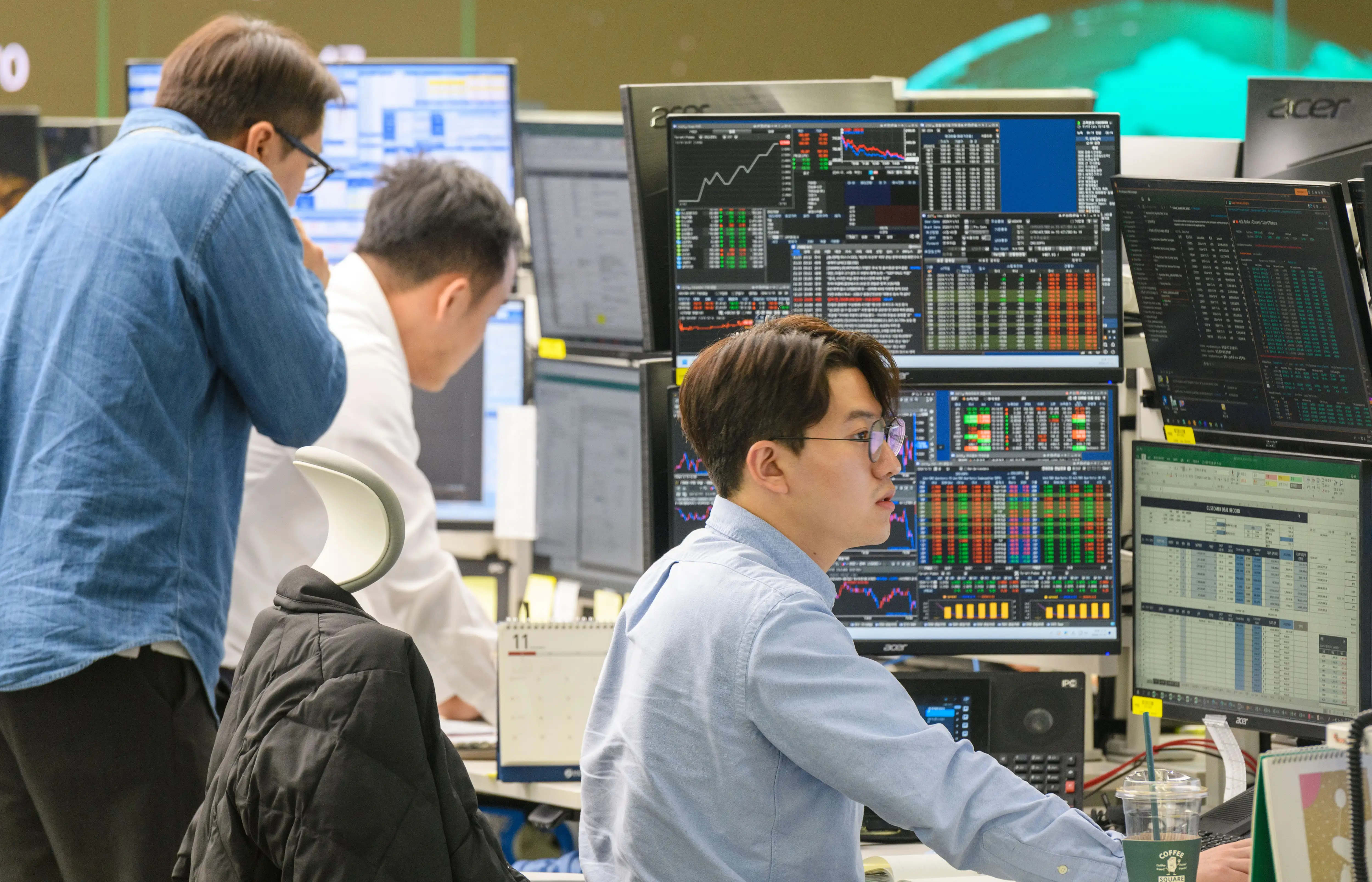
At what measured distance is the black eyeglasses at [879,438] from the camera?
4.69 feet

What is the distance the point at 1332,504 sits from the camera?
176 cm

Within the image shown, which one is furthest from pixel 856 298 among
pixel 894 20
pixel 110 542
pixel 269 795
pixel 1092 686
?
pixel 894 20

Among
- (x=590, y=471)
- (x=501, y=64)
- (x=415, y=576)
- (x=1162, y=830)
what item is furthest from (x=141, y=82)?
(x=1162, y=830)

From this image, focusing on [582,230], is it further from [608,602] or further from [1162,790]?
[1162,790]

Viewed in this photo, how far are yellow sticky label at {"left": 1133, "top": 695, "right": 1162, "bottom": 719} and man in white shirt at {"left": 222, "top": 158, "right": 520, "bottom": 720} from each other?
1.06m

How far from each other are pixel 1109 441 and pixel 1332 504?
30cm

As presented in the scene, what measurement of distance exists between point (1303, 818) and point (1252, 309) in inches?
33.3

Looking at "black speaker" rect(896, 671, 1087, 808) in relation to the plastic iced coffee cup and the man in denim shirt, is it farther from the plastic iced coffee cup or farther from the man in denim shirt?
the man in denim shirt

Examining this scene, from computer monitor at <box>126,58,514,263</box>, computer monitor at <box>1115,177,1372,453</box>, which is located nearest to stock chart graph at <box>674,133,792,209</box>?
computer monitor at <box>1115,177,1372,453</box>

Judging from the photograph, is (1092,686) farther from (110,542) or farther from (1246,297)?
(110,542)

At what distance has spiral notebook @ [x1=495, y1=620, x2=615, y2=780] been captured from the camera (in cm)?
209

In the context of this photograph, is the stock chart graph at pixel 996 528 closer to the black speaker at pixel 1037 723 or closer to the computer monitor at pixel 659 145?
the black speaker at pixel 1037 723

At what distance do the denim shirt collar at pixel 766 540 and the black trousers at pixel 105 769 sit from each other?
2.67 ft

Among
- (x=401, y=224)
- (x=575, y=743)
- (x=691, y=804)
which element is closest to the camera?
(x=691, y=804)
